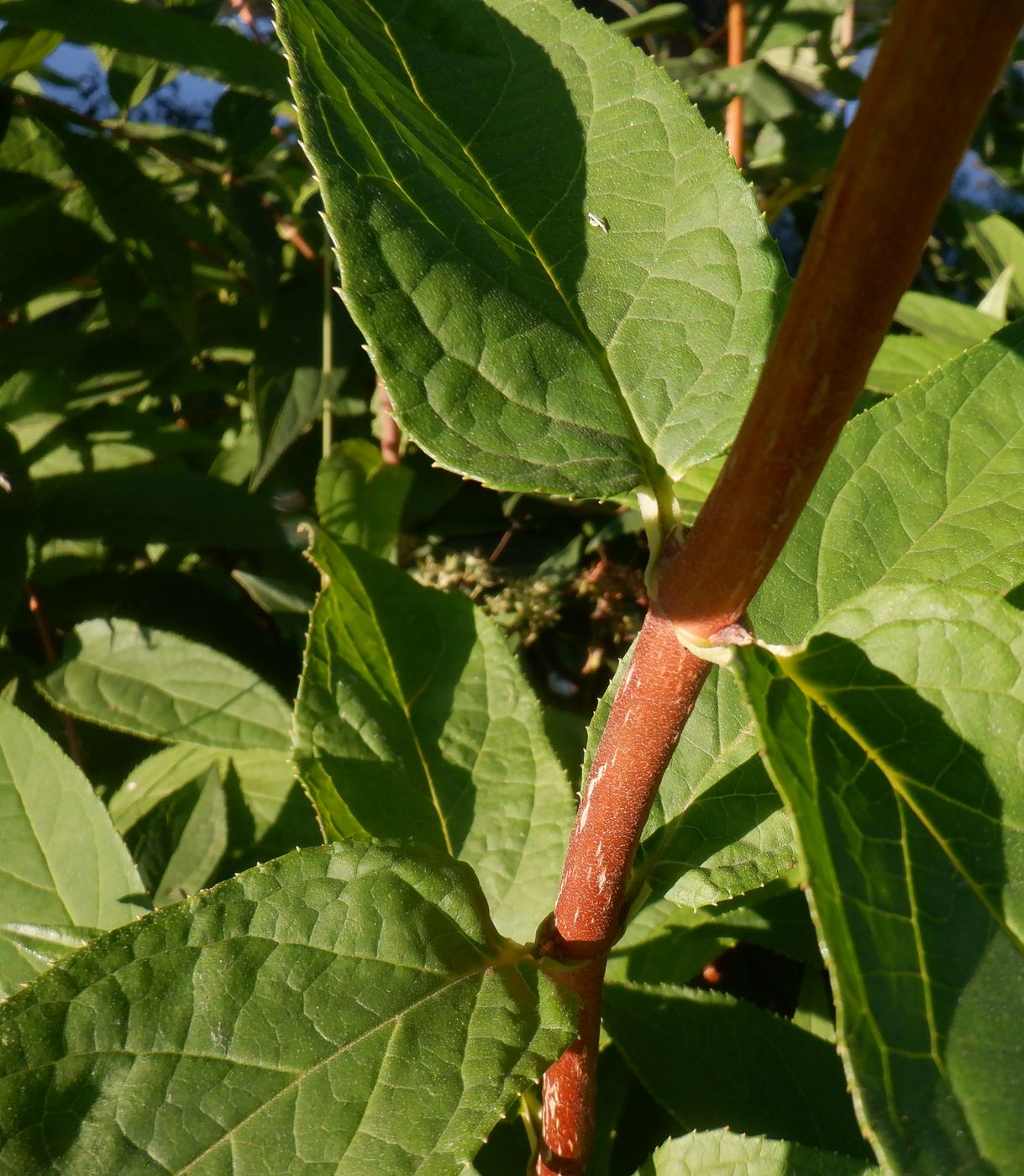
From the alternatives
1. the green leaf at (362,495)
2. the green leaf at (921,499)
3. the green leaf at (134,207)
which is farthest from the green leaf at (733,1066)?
the green leaf at (134,207)

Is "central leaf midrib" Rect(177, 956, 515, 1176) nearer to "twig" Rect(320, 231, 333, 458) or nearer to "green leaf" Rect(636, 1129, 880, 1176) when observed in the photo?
"green leaf" Rect(636, 1129, 880, 1176)

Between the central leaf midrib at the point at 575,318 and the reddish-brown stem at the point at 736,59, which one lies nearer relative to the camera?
the central leaf midrib at the point at 575,318

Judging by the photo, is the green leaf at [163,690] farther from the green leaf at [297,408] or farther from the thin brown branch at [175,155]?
the thin brown branch at [175,155]

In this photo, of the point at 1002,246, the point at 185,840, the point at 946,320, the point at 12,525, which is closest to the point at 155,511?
the point at 12,525

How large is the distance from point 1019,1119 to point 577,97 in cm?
65

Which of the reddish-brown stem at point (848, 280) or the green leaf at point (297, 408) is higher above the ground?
the reddish-brown stem at point (848, 280)

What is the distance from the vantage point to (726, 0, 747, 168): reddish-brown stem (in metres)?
1.83

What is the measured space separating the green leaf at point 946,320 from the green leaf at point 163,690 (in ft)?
3.55

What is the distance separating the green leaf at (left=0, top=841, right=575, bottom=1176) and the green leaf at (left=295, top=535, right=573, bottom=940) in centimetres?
19

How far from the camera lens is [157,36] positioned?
132cm

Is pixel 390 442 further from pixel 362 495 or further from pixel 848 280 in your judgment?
pixel 848 280

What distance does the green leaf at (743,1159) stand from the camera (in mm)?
725

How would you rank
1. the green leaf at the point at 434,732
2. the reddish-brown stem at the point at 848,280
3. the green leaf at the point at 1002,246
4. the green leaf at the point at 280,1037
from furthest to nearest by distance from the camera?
the green leaf at the point at 1002,246 < the green leaf at the point at 434,732 < the green leaf at the point at 280,1037 < the reddish-brown stem at the point at 848,280

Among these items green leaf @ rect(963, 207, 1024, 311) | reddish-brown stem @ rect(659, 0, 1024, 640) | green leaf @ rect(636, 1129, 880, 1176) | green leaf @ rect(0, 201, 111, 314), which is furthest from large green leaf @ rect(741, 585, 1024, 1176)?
green leaf @ rect(963, 207, 1024, 311)
